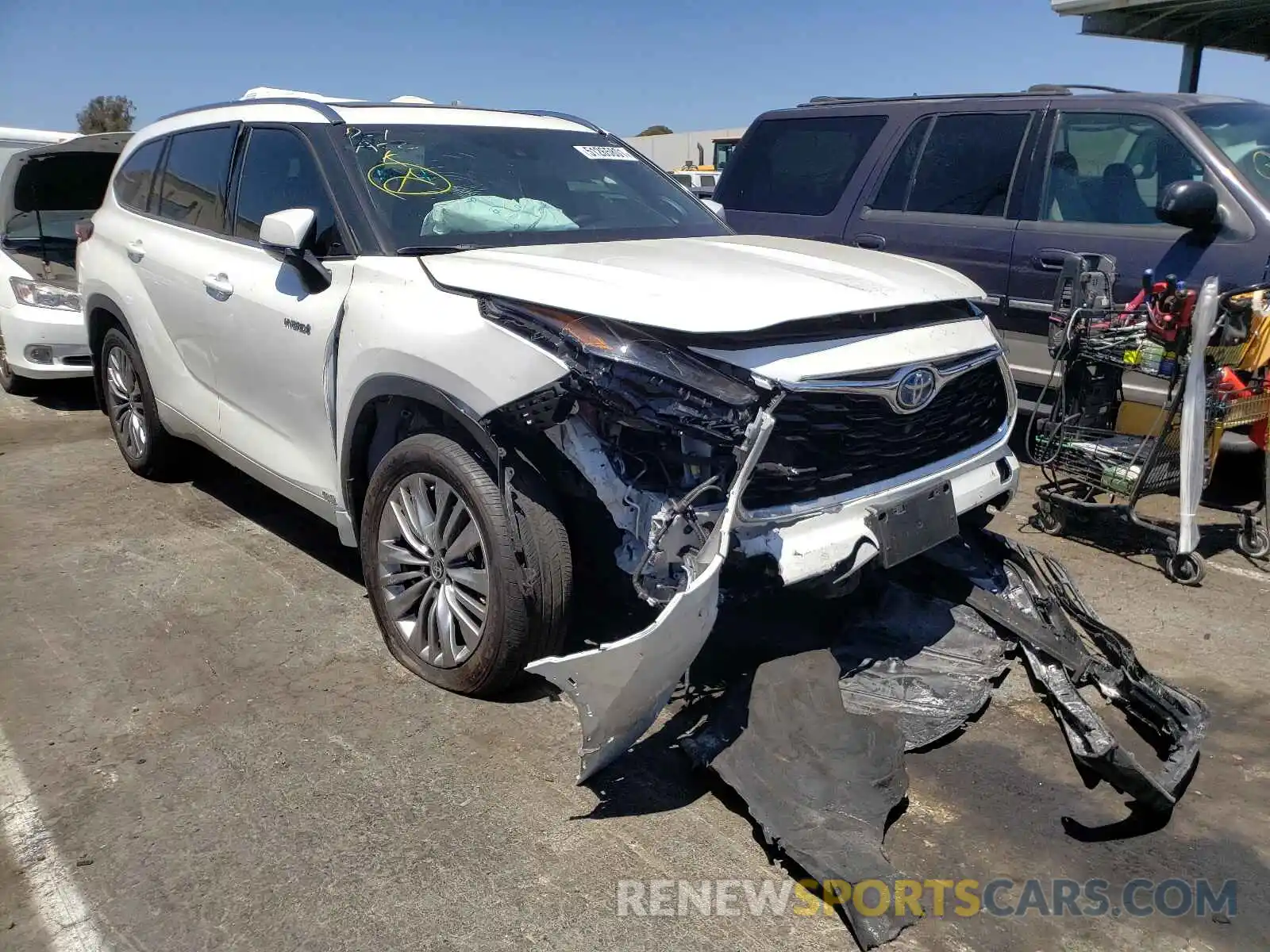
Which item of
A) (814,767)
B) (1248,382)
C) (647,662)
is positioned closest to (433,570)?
(647,662)

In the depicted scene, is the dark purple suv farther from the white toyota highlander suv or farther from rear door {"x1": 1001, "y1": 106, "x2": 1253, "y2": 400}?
the white toyota highlander suv

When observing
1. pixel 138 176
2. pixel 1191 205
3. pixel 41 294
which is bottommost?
pixel 41 294

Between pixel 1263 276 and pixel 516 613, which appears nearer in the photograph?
pixel 516 613

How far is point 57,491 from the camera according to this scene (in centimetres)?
573

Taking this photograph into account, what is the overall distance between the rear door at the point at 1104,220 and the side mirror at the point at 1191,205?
4.5 inches

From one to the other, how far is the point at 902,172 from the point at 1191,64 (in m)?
9.08

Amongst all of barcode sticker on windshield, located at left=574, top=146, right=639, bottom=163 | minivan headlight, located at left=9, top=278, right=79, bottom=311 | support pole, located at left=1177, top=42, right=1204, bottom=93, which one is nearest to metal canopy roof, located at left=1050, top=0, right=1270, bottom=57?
support pole, located at left=1177, top=42, right=1204, bottom=93

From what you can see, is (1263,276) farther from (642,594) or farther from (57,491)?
(57,491)

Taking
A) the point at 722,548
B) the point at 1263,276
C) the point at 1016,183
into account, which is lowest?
the point at 722,548

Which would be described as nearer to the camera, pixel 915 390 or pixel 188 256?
Answer: pixel 915 390

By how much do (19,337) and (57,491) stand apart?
7.92ft

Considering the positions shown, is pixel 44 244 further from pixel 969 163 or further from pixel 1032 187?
pixel 1032 187

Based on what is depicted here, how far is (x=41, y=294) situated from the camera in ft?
24.5

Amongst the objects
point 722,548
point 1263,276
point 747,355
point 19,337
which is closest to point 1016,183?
point 1263,276
